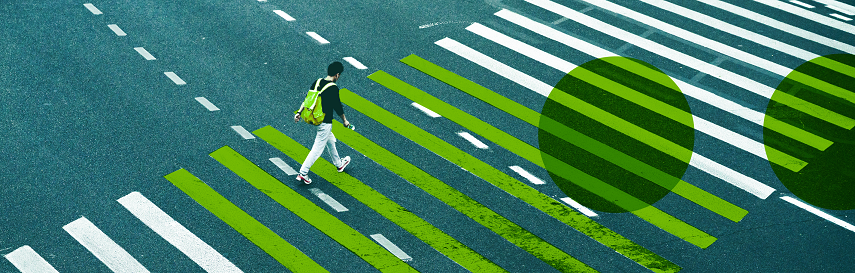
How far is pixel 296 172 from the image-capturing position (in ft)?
29.5

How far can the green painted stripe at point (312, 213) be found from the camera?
298 inches

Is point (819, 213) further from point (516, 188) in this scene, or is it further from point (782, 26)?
point (782, 26)

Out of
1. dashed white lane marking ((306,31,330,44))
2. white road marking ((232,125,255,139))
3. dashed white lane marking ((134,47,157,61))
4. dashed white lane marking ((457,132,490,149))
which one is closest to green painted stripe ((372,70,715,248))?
dashed white lane marking ((457,132,490,149))

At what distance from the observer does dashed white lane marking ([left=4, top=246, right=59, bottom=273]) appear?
280 inches

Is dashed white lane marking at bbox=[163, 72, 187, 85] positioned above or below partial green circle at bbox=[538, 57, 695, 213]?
above

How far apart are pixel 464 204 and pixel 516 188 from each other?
79 centimetres

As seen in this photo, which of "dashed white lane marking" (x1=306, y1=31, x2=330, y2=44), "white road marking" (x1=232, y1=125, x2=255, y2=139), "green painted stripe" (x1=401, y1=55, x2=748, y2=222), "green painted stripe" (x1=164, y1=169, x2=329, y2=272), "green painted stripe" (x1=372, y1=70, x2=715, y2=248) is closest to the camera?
"green painted stripe" (x1=164, y1=169, x2=329, y2=272)

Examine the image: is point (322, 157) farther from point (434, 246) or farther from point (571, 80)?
point (571, 80)

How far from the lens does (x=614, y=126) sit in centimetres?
1022

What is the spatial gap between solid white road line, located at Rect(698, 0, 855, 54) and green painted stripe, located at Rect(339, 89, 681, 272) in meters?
7.65

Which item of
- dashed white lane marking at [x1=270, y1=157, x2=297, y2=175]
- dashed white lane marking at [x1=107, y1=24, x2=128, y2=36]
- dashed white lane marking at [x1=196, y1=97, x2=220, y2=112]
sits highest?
dashed white lane marking at [x1=107, y1=24, x2=128, y2=36]

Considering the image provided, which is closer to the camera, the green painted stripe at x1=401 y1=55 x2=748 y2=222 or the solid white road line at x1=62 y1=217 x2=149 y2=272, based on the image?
the solid white road line at x1=62 y1=217 x2=149 y2=272

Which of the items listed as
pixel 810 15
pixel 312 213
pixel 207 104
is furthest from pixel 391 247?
pixel 810 15

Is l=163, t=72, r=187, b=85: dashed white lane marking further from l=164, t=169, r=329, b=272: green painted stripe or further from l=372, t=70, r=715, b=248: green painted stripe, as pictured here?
l=372, t=70, r=715, b=248: green painted stripe
